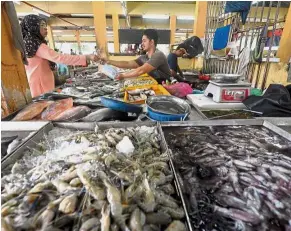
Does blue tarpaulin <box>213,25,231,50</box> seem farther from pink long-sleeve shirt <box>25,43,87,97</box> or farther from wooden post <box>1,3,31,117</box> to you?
wooden post <box>1,3,31,117</box>

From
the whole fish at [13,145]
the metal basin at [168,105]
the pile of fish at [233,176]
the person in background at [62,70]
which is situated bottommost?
the person in background at [62,70]

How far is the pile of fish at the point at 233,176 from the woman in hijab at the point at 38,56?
280cm

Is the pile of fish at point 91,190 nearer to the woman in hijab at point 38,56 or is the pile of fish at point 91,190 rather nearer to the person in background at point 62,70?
the woman in hijab at point 38,56

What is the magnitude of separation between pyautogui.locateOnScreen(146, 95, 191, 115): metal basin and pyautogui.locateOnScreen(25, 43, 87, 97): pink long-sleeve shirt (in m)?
2.13

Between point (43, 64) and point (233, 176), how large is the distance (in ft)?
13.7

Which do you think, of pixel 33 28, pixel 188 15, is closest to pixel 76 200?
pixel 33 28

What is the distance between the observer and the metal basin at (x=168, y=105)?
2.47 meters

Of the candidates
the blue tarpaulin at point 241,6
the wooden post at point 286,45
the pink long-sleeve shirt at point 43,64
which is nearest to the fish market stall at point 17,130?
the pink long-sleeve shirt at point 43,64

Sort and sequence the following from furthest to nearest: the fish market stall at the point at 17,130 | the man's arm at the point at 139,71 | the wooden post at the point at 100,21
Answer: the wooden post at the point at 100,21 < the man's arm at the point at 139,71 < the fish market stall at the point at 17,130

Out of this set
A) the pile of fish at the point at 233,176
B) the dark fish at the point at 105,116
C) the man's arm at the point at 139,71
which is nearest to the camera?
the pile of fish at the point at 233,176

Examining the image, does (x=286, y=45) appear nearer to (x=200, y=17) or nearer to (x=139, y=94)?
(x=200, y=17)

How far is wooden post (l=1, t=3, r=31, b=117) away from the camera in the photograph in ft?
8.12

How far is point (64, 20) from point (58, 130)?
18.9m

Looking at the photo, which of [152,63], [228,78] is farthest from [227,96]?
[152,63]
